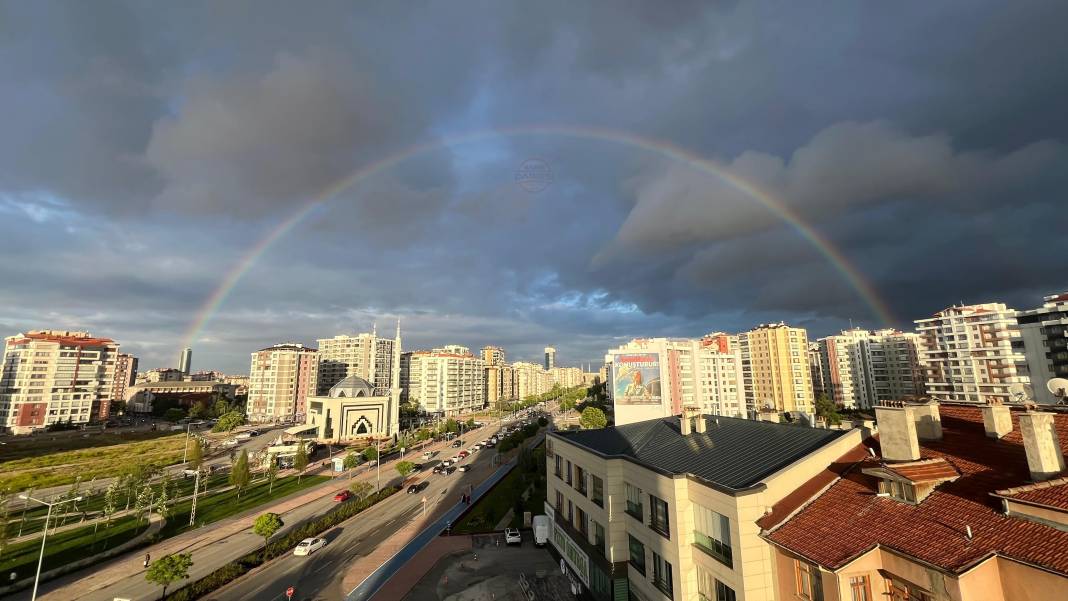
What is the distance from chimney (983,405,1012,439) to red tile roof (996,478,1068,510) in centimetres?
462

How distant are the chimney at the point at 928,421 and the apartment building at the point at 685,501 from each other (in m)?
2.23

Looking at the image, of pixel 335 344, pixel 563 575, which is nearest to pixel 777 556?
pixel 563 575

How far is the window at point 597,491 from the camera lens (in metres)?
27.7

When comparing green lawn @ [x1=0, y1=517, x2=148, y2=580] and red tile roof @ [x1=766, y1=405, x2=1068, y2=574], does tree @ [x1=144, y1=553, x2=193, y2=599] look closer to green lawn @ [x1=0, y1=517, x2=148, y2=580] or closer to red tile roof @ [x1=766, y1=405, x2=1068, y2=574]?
green lawn @ [x1=0, y1=517, x2=148, y2=580]

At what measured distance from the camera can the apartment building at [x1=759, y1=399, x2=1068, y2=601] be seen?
10984 mm

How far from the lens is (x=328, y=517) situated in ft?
144

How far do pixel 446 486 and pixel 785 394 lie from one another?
10603 cm

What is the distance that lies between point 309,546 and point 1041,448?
4279 cm

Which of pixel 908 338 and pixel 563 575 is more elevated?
pixel 908 338

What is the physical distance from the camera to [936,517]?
13.2 m

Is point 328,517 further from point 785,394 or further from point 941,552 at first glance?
point 785,394

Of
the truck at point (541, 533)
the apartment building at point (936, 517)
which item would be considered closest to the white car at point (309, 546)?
the truck at point (541, 533)

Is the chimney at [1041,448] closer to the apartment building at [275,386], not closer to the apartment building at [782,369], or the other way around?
the apartment building at [782,369]

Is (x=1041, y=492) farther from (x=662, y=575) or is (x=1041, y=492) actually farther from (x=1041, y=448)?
(x=662, y=575)
